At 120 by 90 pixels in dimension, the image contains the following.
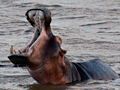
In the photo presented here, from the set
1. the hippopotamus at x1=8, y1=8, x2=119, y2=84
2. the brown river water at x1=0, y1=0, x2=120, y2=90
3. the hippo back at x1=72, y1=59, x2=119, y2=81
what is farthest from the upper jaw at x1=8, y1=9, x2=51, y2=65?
the hippo back at x1=72, y1=59, x2=119, y2=81

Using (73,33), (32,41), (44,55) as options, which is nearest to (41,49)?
(44,55)

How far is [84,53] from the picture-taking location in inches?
301

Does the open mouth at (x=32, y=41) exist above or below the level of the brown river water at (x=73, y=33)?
above

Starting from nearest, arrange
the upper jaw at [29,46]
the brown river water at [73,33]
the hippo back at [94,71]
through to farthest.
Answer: the upper jaw at [29,46] → the hippo back at [94,71] → the brown river water at [73,33]

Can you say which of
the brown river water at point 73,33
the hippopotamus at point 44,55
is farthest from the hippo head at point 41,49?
the brown river water at point 73,33

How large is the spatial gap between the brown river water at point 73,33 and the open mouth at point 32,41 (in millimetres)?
594

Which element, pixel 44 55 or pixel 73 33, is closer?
pixel 44 55

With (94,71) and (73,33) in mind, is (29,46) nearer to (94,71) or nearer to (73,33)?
(94,71)

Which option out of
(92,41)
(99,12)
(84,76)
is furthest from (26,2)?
(84,76)

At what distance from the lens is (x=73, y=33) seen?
9.31m

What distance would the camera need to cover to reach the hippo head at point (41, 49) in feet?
15.0

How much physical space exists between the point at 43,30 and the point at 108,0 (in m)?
9.06

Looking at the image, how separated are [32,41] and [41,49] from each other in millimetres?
248

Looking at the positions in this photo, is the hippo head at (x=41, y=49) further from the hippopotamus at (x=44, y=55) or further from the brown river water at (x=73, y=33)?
the brown river water at (x=73, y=33)
